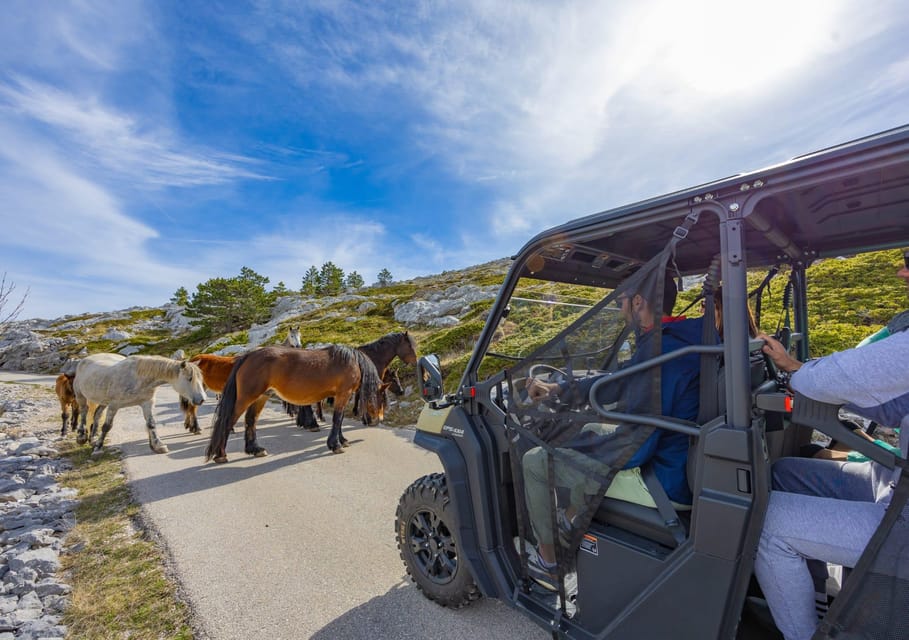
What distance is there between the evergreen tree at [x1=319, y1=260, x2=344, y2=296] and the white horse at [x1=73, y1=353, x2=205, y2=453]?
65.2m

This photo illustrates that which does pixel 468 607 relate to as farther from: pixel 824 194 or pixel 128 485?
pixel 128 485

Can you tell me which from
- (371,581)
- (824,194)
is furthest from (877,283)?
(371,581)

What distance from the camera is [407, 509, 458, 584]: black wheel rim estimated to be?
112 inches

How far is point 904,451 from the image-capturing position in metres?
1.42

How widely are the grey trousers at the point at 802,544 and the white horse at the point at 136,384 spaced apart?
28.5 ft

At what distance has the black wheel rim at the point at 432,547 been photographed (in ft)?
9.32

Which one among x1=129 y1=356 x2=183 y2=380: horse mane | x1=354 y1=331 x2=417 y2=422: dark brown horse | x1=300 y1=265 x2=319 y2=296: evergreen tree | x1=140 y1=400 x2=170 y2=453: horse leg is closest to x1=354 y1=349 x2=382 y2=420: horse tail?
x1=354 y1=331 x2=417 y2=422: dark brown horse

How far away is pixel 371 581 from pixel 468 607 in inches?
33.8

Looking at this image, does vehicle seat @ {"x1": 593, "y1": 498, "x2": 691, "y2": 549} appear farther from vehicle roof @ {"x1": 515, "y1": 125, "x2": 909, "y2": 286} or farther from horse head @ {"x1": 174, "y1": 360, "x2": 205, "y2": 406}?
horse head @ {"x1": 174, "y1": 360, "x2": 205, "y2": 406}

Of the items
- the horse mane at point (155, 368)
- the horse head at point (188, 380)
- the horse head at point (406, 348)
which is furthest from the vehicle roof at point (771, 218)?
the horse mane at point (155, 368)

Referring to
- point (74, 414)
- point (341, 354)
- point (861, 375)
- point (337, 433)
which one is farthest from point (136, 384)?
point (861, 375)

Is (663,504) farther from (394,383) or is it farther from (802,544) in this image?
(394,383)

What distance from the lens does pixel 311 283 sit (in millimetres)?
74000

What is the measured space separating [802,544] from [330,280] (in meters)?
77.3
